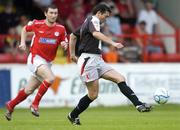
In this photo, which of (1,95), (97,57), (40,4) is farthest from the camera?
(40,4)

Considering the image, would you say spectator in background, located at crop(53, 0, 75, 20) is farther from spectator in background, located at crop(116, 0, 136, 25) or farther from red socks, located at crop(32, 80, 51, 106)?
red socks, located at crop(32, 80, 51, 106)

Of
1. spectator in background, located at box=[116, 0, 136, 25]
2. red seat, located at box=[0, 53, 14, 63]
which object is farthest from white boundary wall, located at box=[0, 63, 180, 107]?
spectator in background, located at box=[116, 0, 136, 25]

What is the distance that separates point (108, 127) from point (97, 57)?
149cm

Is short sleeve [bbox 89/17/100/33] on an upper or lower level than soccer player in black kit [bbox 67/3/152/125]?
upper

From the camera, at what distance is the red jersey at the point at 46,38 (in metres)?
16.7

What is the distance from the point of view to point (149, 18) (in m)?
26.9

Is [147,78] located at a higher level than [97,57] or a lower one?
lower

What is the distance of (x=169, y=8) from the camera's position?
28672 millimetres

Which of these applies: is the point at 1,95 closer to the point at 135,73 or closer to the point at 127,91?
the point at 135,73

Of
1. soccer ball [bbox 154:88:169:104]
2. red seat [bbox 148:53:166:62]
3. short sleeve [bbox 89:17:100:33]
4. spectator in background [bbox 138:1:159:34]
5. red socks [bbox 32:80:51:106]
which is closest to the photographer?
short sleeve [bbox 89:17:100:33]

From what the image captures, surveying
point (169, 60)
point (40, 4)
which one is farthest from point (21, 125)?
point (40, 4)

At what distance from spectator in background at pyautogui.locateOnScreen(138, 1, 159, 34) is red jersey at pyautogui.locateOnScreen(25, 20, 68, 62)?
10243 millimetres

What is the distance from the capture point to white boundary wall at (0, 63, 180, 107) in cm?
2334

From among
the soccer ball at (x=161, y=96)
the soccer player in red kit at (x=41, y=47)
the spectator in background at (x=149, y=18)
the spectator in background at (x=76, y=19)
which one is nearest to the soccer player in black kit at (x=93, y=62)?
the soccer ball at (x=161, y=96)
